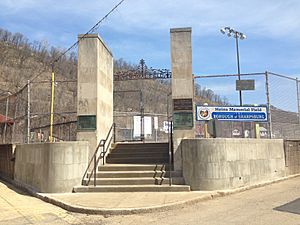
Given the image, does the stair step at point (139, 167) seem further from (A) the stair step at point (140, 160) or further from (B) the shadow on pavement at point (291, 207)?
(B) the shadow on pavement at point (291, 207)

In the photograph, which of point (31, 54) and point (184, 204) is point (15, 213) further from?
point (31, 54)

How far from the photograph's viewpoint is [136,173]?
9.97m

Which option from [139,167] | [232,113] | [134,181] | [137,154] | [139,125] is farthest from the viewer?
[139,125]

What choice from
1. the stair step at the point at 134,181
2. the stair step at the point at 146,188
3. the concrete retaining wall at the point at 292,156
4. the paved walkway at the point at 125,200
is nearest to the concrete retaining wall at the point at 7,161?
the paved walkway at the point at 125,200

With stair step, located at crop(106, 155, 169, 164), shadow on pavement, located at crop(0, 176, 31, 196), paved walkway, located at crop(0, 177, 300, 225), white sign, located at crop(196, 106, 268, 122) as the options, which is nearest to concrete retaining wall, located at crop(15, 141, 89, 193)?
shadow on pavement, located at crop(0, 176, 31, 196)

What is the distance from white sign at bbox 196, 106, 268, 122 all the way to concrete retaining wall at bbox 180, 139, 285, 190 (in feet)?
5.12

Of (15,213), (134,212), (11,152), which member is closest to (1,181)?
(11,152)

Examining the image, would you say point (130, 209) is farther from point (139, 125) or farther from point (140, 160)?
point (139, 125)

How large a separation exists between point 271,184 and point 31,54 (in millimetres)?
77857

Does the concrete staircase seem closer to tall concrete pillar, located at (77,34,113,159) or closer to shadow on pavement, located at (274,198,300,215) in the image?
tall concrete pillar, located at (77,34,113,159)

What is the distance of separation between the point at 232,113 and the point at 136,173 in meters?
4.37

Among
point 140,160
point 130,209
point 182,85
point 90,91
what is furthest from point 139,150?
point 130,209

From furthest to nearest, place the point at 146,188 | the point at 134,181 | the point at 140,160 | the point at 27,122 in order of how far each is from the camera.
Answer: the point at 27,122, the point at 140,160, the point at 134,181, the point at 146,188

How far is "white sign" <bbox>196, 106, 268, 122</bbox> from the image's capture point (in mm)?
11883
